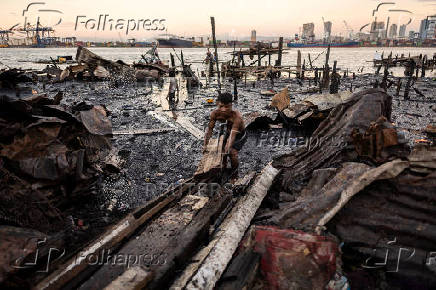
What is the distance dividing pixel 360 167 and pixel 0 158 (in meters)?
4.28

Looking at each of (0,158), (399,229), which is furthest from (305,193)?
(0,158)

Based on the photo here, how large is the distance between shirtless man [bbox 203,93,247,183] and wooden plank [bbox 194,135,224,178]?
0.43 ft

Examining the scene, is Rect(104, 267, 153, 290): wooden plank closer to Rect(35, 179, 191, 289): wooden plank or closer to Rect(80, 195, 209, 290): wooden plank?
Rect(80, 195, 209, 290): wooden plank

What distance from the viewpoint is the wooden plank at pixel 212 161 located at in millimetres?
4230

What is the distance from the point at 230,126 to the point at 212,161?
3.35ft

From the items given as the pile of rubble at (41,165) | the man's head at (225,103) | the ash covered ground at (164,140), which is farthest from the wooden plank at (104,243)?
the man's head at (225,103)

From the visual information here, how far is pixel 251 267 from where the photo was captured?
1.98m

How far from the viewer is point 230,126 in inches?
204

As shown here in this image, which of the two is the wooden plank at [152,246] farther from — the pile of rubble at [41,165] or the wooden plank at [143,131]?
the wooden plank at [143,131]

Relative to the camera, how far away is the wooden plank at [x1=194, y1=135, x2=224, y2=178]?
4.23 m

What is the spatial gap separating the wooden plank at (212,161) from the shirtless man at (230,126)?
0.43 ft

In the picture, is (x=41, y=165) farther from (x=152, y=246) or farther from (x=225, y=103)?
(x=225, y=103)

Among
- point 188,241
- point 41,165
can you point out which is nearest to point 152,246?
point 188,241

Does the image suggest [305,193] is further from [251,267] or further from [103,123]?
[103,123]
